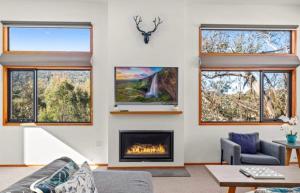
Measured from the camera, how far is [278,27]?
5652 millimetres

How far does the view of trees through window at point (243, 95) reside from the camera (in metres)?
5.84

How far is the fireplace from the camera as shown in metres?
5.28

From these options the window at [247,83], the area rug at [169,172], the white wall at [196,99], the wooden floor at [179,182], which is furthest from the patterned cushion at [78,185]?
the window at [247,83]

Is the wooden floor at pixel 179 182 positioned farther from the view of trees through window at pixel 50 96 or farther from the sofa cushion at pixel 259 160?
the view of trees through window at pixel 50 96

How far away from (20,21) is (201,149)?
14.4ft

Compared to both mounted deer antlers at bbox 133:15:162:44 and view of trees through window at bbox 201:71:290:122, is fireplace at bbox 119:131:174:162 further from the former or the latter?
mounted deer antlers at bbox 133:15:162:44

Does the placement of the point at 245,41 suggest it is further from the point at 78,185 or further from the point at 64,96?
the point at 78,185

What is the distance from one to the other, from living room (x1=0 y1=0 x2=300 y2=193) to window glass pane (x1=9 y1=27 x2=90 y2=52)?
6 centimetres

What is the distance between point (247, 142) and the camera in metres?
4.98

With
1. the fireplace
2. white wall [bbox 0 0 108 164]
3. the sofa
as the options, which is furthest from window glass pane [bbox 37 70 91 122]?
the sofa

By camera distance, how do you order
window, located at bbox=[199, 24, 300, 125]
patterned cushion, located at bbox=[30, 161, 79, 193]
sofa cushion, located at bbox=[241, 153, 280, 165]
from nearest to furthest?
patterned cushion, located at bbox=[30, 161, 79, 193] → sofa cushion, located at bbox=[241, 153, 280, 165] → window, located at bbox=[199, 24, 300, 125]

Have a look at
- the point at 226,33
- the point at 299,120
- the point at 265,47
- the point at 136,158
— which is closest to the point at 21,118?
the point at 136,158

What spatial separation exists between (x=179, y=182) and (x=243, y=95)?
2492 mm

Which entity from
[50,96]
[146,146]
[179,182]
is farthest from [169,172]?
[50,96]
